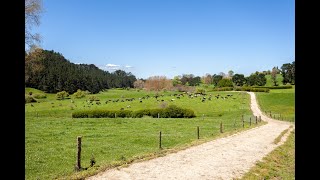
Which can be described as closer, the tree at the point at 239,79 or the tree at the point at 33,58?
the tree at the point at 33,58

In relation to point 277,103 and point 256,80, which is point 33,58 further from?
point 256,80

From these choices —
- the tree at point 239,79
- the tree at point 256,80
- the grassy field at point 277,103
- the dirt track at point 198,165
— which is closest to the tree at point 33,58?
the dirt track at point 198,165

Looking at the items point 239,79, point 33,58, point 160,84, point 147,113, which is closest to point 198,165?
point 33,58

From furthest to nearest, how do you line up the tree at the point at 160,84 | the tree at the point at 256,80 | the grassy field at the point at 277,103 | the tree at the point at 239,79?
the tree at the point at 160,84 < the tree at the point at 239,79 < the tree at the point at 256,80 < the grassy field at the point at 277,103

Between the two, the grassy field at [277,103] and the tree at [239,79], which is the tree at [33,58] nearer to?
the grassy field at [277,103]

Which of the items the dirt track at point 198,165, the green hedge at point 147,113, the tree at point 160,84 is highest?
the tree at point 160,84

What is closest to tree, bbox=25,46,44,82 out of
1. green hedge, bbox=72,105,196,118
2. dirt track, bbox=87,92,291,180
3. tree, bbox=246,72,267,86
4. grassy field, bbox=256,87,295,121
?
dirt track, bbox=87,92,291,180

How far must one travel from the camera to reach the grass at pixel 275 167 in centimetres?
1481

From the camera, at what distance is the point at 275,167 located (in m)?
17.1
